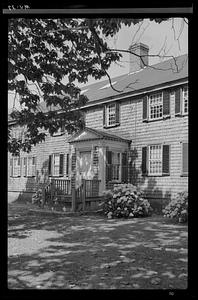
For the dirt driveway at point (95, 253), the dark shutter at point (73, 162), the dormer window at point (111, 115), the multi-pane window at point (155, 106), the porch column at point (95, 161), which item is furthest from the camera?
the dark shutter at point (73, 162)

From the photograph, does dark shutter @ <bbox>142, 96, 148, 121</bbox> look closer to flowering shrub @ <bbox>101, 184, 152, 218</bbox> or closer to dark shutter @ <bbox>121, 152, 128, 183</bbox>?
dark shutter @ <bbox>121, 152, 128, 183</bbox>

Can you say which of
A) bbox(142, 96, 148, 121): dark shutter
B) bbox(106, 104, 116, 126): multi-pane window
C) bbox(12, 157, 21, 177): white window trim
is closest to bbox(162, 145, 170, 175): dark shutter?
bbox(142, 96, 148, 121): dark shutter

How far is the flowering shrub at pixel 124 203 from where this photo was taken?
6.05 meters

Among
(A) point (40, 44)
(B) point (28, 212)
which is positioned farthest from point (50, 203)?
(A) point (40, 44)

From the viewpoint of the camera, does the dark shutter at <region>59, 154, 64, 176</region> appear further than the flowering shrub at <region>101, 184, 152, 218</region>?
Yes

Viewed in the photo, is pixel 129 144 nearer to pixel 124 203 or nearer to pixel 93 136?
pixel 93 136

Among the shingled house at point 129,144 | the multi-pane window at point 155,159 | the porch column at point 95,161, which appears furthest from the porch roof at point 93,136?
the multi-pane window at point 155,159

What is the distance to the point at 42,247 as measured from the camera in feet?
12.2

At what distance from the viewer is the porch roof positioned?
745 cm

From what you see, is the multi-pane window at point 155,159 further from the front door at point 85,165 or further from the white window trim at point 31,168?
the white window trim at point 31,168

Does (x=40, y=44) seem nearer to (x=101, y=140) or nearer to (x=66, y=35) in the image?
(x=66, y=35)

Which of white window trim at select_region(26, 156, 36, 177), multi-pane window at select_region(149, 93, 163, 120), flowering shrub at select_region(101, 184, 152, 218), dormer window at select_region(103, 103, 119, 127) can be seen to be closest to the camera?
flowering shrub at select_region(101, 184, 152, 218)
